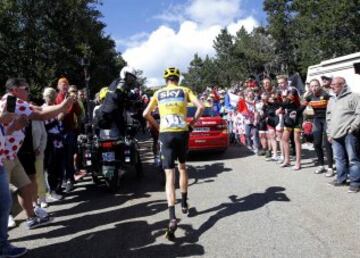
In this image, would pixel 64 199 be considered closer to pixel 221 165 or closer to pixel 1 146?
pixel 1 146

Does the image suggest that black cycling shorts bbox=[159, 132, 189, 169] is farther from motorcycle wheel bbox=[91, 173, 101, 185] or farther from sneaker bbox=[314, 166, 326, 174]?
sneaker bbox=[314, 166, 326, 174]

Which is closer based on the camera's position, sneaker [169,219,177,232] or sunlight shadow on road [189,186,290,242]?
sneaker [169,219,177,232]

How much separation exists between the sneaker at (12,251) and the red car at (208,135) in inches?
283

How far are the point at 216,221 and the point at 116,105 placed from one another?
3.28 meters

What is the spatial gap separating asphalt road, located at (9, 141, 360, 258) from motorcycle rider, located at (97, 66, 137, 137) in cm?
125

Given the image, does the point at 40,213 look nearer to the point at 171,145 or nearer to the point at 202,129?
the point at 171,145

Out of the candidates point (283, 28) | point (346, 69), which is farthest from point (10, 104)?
point (283, 28)

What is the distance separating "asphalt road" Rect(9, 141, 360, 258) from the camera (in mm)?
5340

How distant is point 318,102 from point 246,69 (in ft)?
221

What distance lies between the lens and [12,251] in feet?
17.7

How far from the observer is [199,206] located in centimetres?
734

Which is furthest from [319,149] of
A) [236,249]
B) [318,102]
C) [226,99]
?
[226,99]

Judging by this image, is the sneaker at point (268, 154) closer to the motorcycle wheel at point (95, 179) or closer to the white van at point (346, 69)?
the white van at point (346, 69)

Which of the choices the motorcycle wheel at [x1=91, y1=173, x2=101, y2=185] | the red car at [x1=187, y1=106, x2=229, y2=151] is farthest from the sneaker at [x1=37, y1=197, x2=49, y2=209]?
the red car at [x1=187, y1=106, x2=229, y2=151]
